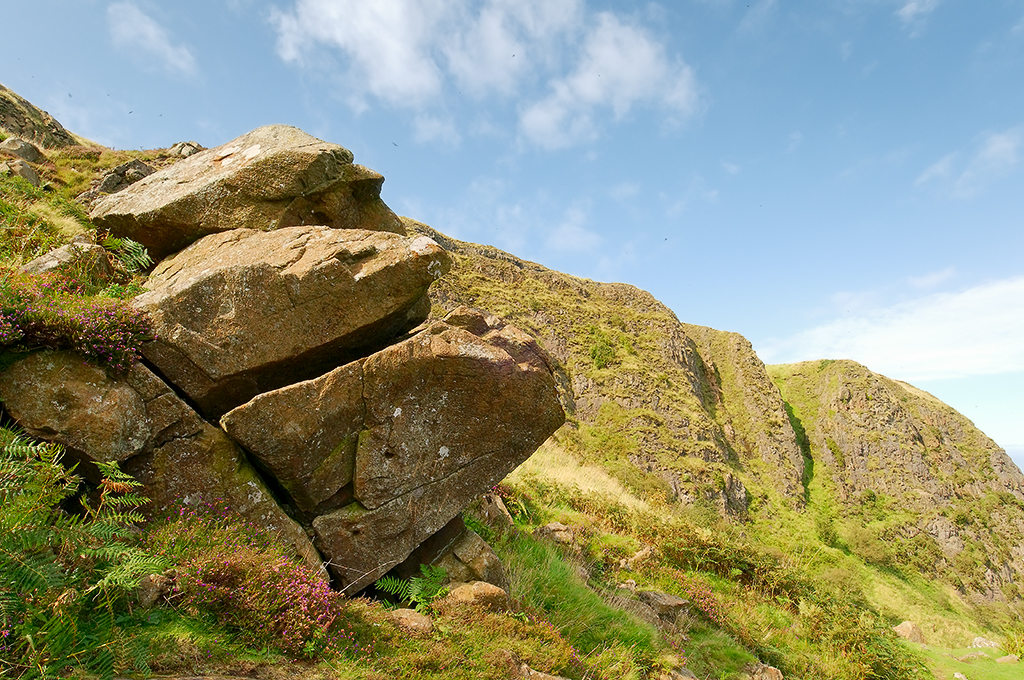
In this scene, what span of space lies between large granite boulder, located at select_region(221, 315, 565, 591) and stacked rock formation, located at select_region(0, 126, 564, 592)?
0.02m

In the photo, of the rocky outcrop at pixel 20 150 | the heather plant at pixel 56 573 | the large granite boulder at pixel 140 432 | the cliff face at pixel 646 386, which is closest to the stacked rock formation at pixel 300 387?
the large granite boulder at pixel 140 432

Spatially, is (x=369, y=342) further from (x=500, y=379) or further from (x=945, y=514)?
(x=945, y=514)

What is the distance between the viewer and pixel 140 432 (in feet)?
19.7

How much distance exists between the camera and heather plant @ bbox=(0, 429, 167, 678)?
3795 millimetres

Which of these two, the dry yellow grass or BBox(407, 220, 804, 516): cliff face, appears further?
BBox(407, 220, 804, 516): cliff face

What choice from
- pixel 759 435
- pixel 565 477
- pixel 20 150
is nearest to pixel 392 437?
pixel 565 477

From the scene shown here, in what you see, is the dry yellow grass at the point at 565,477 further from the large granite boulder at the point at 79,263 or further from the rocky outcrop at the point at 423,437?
the large granite boulder at the point at 79,263

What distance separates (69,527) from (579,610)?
730cm

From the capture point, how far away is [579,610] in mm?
8680

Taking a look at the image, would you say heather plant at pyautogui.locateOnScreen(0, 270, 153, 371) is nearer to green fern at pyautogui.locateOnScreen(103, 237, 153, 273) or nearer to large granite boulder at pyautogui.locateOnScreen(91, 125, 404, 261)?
green fern at pyautogui.locateOnScreen(103, 237, 153, 273)

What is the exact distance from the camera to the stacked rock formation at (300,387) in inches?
240

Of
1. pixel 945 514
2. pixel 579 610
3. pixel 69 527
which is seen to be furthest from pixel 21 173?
pixel 945 514

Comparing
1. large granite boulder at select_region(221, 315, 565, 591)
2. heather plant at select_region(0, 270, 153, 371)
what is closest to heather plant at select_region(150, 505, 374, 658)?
large granite boulder at select_region(221, 315, 565, 591)

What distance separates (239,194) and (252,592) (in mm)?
6345
